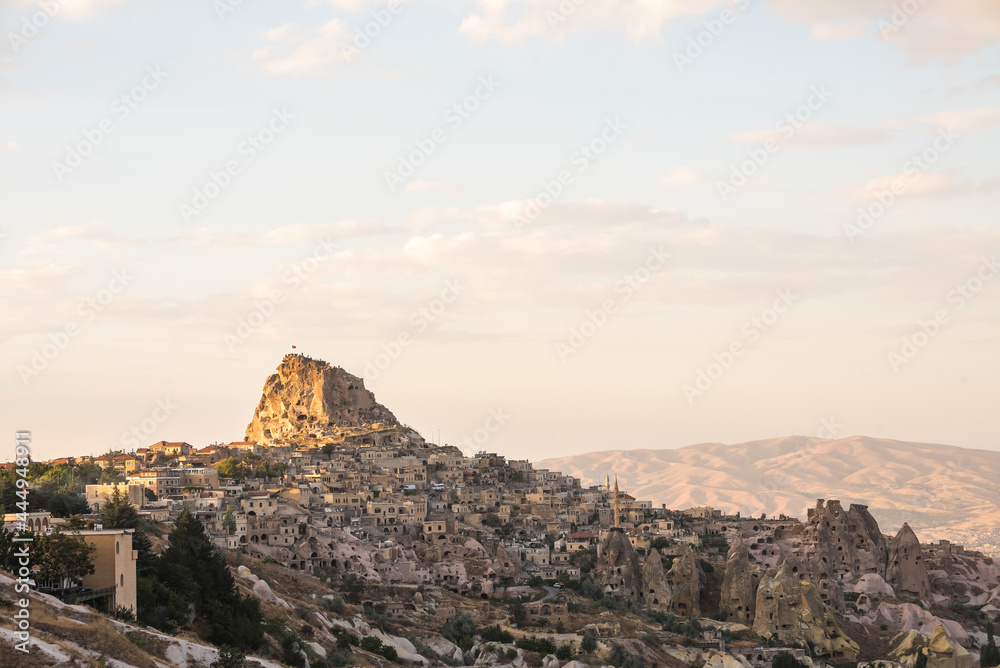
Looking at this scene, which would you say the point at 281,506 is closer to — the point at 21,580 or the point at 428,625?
the point at 428,625

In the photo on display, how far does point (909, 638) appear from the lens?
99.1 m

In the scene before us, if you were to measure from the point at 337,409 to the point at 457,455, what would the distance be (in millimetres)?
25164

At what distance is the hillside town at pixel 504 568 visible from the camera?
77500mm

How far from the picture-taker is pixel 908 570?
118m

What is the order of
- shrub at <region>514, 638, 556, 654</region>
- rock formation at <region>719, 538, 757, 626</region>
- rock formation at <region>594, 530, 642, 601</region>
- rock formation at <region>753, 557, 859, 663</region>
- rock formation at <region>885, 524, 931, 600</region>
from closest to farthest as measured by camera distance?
1. shrub at <region>514, 638, 556, 654</region>
2. rock formation at <region>753, 557, 859, 663</region>
3. rock formation at <region>719, 538, 757, 626</region>
4. rock formation at <region>594, 530, 642, 601</region>
5. rock formation at <region>885, 524, 931, 600</region>

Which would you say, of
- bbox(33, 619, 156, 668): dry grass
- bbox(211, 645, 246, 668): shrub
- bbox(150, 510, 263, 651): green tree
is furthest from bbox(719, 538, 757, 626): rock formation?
bbox(33, 619, 156, 668): dry grass

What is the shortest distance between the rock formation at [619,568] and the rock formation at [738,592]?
21.1 feet

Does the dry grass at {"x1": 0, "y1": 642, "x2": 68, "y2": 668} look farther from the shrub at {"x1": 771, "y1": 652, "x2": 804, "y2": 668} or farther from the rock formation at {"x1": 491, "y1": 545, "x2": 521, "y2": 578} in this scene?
the rock formation at {"x1": 491, "y1": 545, "x2": 521, "y2": 578}

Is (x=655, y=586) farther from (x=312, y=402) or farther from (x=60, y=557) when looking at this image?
(x=312, y=402)

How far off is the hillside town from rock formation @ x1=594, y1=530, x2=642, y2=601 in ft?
0.54

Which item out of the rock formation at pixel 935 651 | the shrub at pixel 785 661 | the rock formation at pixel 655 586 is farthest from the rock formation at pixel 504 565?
the rock formation at pixel 935 651

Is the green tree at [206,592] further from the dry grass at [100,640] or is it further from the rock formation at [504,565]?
the rock formation at [504,565]

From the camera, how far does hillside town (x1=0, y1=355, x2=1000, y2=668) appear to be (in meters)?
77.5

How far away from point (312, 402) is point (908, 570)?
251ft
